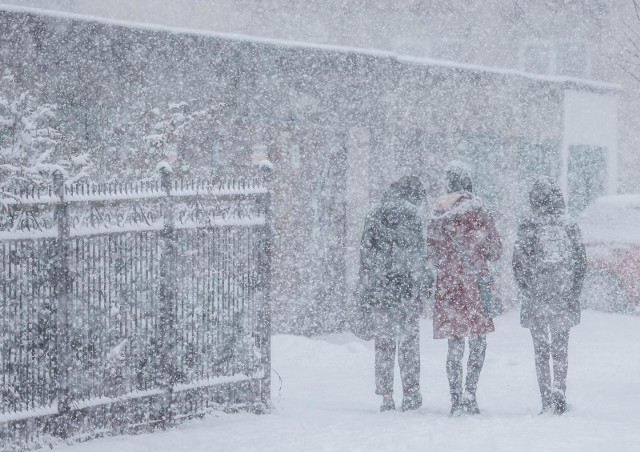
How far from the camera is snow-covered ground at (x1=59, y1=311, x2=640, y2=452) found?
22.0 feet

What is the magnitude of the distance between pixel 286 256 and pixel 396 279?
4067mm

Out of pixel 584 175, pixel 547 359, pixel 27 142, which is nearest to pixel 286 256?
pixel 27 142

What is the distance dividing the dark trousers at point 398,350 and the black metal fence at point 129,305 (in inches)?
38.0

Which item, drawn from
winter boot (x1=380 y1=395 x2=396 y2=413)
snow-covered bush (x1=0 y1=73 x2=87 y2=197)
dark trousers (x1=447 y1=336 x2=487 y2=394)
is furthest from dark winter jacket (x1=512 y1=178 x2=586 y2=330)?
snow-covered bush (x1=0 y1=73 x2=87 y2=197)

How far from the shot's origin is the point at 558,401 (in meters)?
7.70

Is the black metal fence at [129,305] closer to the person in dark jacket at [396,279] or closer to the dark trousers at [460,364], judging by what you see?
the person in dark jacket at [396,279]

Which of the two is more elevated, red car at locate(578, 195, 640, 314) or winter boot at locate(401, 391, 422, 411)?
red car at locate(578, 195, 640, 314)

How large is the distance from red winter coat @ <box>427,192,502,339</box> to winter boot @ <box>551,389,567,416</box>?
0.77 m

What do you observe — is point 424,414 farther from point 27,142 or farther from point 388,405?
point 27,142

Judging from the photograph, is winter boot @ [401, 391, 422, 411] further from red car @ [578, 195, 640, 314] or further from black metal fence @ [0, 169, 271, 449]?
red car @ [578, 195, 640, 314]

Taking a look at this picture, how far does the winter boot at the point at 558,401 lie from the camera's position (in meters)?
7.69

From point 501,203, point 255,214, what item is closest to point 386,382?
point 255,214

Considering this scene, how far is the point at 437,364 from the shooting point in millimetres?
10539

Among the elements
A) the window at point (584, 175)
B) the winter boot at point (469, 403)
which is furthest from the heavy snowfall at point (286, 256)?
the window at point (584, 175)
